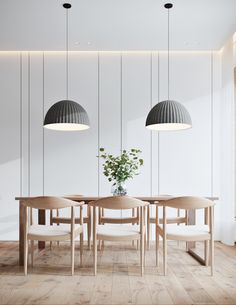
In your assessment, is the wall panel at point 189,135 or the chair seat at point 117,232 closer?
the chair seat at point 117,232

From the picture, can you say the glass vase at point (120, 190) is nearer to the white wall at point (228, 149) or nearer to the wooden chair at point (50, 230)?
the wooden chair at point (50, 230)

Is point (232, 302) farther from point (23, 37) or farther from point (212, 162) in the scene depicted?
point (23, 37)

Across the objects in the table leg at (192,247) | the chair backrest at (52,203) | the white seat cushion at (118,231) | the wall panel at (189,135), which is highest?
the wall panel at (189,135)

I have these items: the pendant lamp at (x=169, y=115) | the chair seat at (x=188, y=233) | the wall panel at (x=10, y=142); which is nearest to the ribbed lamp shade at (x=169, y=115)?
the pendant lamp at (x=169, y=115)

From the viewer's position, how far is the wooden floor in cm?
273

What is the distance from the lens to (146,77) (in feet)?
18.5

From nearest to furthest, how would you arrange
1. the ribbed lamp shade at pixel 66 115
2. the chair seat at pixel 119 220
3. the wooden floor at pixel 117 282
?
the wooden floor at pixel 117 282
the ribbed lamp shade at pixel 66 115
the chair seat at pixel 119 220

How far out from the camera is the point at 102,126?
221 inches

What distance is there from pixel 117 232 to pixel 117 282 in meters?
0.49

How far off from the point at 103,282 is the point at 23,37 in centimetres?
377

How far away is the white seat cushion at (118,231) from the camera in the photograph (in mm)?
3352

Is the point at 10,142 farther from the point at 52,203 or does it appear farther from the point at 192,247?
the point at 192,247

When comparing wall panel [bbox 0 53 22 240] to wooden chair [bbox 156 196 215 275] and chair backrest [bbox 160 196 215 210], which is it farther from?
chair backrest [bbox 160 196 215 210]

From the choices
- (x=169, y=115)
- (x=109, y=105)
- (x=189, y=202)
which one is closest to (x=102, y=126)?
(x=109, y=105)
